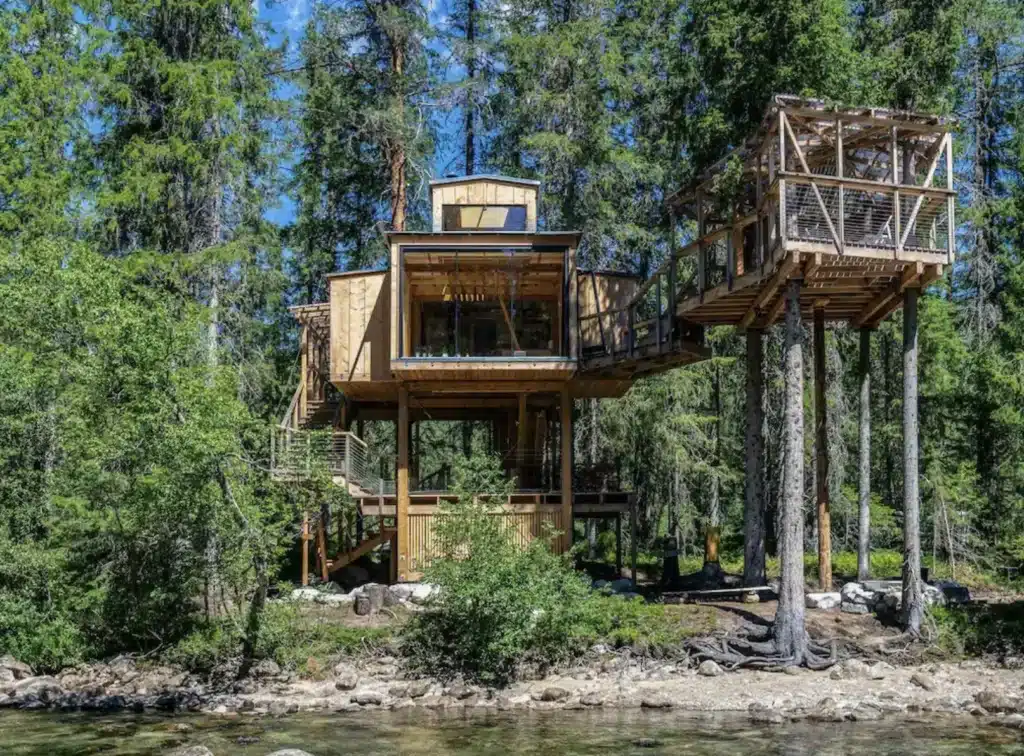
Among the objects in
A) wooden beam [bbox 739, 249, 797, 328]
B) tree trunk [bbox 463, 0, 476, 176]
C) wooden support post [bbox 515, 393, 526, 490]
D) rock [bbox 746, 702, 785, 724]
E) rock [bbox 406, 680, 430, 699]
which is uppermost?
tree trunk [bbox 463, 0, 476, 176]

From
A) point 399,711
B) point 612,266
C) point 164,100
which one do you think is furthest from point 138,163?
point 399,711

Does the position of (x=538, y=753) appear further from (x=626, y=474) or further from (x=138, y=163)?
(x=626, y=474)

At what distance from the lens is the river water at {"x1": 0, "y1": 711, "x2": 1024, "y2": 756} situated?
15.8m

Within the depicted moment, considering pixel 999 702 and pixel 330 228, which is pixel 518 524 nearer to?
pixel 999 702

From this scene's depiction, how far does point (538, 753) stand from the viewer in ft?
51.4

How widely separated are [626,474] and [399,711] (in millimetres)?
21062

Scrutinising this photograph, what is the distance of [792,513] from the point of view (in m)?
20.4

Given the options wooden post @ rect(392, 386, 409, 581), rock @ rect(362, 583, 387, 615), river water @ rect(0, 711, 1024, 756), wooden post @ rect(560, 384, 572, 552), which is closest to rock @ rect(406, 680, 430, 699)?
river water @ rect(0, 711, 1024, 756)

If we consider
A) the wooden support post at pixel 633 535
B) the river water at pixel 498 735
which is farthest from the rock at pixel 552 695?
the wooden support post at pixel 633 535

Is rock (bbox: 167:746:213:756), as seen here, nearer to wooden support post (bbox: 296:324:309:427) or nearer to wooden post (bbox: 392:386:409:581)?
wooden post (bbox: 392:386:409:581)

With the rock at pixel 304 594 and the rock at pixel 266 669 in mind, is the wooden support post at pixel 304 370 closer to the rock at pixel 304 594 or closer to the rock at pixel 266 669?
the rock at pixel 304 594

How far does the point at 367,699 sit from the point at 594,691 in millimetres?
3673

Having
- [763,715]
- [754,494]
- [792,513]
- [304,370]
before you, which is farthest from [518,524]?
[763,715]

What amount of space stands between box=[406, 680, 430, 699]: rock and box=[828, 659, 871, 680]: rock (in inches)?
258
